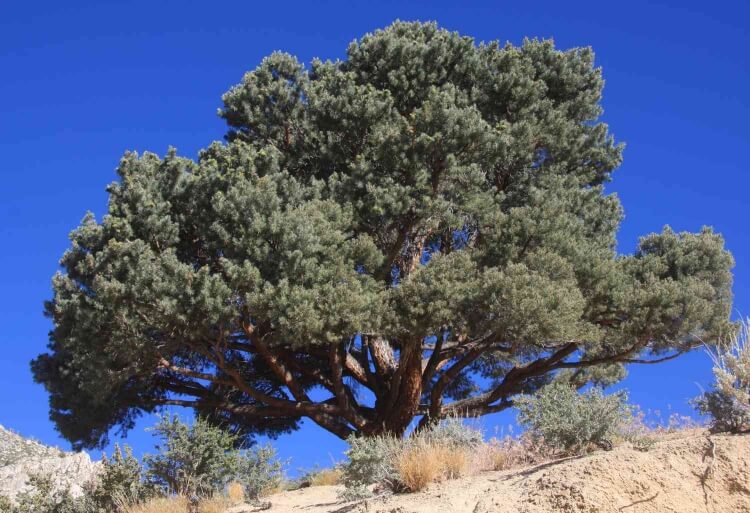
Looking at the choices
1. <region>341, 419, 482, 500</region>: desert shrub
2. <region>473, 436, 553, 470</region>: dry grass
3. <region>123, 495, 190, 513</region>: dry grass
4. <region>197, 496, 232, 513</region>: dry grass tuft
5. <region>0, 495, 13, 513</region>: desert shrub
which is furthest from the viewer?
<region>0, 495, 13, 513</region>: desert shrub

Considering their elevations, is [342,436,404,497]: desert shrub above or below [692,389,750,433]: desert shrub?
above

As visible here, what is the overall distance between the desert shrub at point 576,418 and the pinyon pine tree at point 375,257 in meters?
3.13

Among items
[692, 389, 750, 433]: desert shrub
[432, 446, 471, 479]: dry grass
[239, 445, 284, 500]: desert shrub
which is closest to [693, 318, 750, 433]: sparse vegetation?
[692, 389, 750, 433]: desert shrub

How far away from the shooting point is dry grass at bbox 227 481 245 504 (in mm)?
11805

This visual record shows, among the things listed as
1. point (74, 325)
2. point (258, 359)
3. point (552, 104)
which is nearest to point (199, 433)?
point (74, 325)

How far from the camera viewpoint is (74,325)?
1504cm

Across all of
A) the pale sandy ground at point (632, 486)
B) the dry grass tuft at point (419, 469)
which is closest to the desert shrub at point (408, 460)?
the dry grass tuft at point (419, 469)

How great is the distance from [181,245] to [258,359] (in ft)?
12.1

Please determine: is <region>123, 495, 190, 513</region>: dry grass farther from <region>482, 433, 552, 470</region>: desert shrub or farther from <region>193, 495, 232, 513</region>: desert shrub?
<region>482, 433, 552, 470</region>: desert shrub

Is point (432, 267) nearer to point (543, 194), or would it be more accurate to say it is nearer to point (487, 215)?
point (487, 215)

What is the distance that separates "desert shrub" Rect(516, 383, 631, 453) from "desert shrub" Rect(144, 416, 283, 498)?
13.6 feet

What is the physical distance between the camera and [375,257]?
14656 mm

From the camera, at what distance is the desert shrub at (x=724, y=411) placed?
912 cm

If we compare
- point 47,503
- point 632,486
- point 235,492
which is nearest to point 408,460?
point 632,486
